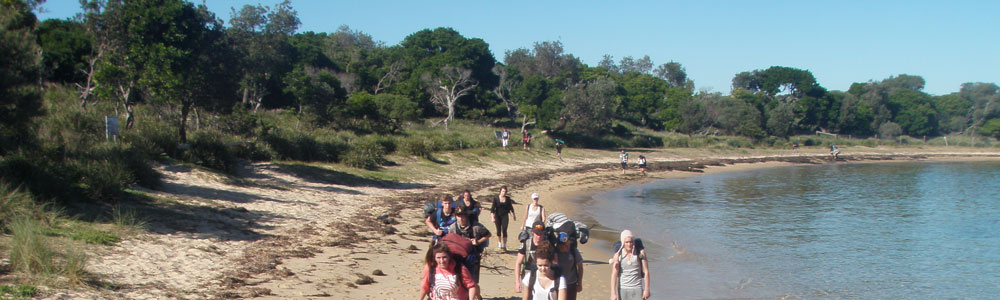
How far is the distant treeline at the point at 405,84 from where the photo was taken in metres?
18.1

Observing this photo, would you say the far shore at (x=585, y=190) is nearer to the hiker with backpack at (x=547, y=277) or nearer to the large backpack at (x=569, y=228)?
the large backpack at (x=569, y=228)

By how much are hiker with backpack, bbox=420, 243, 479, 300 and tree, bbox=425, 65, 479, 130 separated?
44328mm

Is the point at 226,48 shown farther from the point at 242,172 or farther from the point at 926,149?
the point at 926,149

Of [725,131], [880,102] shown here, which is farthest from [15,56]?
[880,102]

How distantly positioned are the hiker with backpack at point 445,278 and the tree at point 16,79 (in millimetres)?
8245

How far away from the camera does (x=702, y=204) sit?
24219 millimetres

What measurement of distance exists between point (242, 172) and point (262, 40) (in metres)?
23.5

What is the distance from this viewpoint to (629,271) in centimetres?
Answer: 724

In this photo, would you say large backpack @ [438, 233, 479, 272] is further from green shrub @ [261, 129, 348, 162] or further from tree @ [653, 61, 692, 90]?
tree @ [653, 61, 692, 90]

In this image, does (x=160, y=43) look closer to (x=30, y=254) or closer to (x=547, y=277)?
(x=30, y=254)

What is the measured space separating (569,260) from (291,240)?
6312mm

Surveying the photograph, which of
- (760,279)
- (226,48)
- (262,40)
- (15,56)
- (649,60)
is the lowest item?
(760,279)

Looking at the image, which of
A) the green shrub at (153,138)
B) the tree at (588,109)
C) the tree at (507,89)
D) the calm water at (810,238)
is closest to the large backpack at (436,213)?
the calm water at (810,238)

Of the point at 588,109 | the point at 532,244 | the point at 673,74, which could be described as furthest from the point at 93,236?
the point at 673,74
